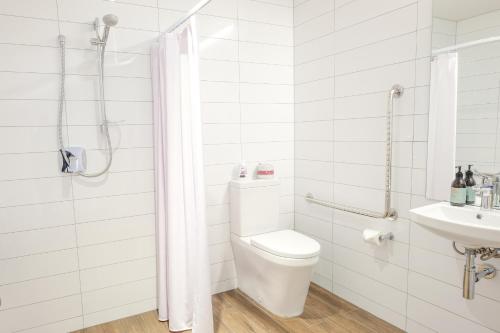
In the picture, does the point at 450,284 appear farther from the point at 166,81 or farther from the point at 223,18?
the point at 223,18

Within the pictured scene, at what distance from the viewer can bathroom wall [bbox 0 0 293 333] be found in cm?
203

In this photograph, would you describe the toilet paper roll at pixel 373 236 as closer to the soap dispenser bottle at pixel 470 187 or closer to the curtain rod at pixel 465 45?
the soap dispenser bottle at pixel 470 187

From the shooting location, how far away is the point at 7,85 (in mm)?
1980

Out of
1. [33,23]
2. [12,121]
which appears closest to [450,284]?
[12,121]

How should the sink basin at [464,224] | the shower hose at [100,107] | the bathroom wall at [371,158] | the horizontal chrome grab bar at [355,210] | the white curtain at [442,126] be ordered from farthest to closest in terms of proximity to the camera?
the horizontal chrome grab bar at [355,210] → the shower hose at [100,107] → the bathroom wall at [371,158] → the white curtain at [442,126] → the sink basin at [464,224]

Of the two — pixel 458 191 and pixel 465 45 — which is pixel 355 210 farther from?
pixel 465 45

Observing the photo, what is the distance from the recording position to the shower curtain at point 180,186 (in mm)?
1968

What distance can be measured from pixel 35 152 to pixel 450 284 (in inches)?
100

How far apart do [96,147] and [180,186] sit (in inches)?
25.0

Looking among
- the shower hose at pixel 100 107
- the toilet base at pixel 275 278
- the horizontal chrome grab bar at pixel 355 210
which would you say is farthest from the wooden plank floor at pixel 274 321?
the shower hose at pixel 100 107

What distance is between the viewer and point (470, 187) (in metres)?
1.76

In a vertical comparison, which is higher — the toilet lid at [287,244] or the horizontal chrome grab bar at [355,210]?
the horizontal chrome grab bar at [355,210]

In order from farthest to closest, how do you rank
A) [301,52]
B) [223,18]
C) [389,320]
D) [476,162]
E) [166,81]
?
[301,52]
[223,18]
[389,320]
[166,81]
[476,162]

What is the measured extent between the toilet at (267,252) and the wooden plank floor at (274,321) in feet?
0.29
